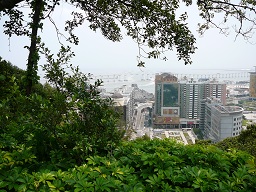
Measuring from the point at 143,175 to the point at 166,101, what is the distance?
1482 cm

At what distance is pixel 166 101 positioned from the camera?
16.1 metres

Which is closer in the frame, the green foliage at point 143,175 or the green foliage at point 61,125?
the green foliage at point 143,175

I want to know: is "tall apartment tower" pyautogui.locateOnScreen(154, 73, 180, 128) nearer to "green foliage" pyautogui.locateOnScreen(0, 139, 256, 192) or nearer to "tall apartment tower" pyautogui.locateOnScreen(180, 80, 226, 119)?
"tall apartment tower" pyautogui.locateOnScreen(180, 80, 226, 119)

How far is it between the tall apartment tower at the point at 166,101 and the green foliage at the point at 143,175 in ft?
46.8

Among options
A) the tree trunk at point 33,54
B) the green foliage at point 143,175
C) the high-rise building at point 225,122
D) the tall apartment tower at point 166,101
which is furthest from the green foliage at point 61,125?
the tall apartment tower at point 166,101

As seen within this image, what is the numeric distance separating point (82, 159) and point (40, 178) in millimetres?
407

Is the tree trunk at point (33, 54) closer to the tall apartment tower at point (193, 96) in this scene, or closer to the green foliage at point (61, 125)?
the green foliage at point (61, 125)

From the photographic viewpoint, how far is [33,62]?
2.50 metres

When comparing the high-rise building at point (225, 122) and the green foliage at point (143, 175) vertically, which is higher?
the green foliage at point (143, 175)

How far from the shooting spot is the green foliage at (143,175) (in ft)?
3.97

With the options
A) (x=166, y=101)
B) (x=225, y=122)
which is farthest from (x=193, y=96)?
(x=225, y=122)

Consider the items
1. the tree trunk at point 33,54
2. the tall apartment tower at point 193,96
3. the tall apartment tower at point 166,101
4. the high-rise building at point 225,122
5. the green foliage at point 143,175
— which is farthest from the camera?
the tall apartment tower at point 193,96

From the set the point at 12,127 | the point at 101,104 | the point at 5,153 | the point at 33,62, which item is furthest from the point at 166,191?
the point at 33,62

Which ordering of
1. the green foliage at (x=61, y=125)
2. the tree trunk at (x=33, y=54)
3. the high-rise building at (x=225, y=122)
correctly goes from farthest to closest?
1. the high-rise building at (x=225, y=122)
2. the tree trunk at (x=33, y=54)
3. the green foliage at (x=61, y=125)
